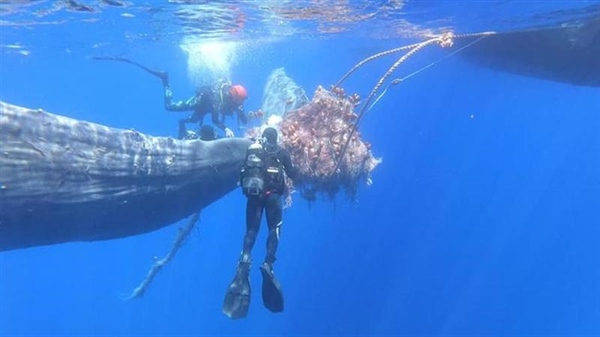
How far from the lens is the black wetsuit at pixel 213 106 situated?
1253 cm

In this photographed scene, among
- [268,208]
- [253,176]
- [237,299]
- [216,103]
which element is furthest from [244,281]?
[216,103]

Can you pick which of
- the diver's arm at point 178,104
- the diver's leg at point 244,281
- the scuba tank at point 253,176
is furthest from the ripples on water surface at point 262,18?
the diver's leg at point 244,281

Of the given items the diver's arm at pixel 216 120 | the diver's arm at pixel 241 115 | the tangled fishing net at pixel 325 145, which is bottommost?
the tangled fishing net at pixel 325 145

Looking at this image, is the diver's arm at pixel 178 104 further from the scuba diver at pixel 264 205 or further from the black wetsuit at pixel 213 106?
the scuba diver at pixel 264 205

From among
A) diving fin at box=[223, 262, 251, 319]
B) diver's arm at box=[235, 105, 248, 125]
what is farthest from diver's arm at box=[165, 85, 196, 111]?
diving fin at box=[223, 262, 251, 319]

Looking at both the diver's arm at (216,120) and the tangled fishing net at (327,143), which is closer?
the tangled fishing net at (327,143)

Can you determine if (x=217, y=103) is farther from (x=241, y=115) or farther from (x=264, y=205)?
(x=264, y=205)

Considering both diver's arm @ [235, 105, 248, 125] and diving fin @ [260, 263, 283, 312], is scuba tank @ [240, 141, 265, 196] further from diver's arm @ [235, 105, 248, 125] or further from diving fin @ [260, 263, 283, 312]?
diver's arm @ [235, 105, 248, 125]

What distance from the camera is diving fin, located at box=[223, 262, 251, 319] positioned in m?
6.71

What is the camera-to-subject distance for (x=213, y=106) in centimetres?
1327

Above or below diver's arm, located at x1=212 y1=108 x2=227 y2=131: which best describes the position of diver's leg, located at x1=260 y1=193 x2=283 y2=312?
below

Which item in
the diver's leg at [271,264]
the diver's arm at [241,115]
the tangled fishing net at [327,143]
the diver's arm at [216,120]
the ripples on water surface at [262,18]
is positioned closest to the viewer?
the diver's leg at [271,264]

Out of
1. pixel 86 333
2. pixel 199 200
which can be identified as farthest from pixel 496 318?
pixel 199 200

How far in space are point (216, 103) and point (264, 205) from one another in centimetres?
576
